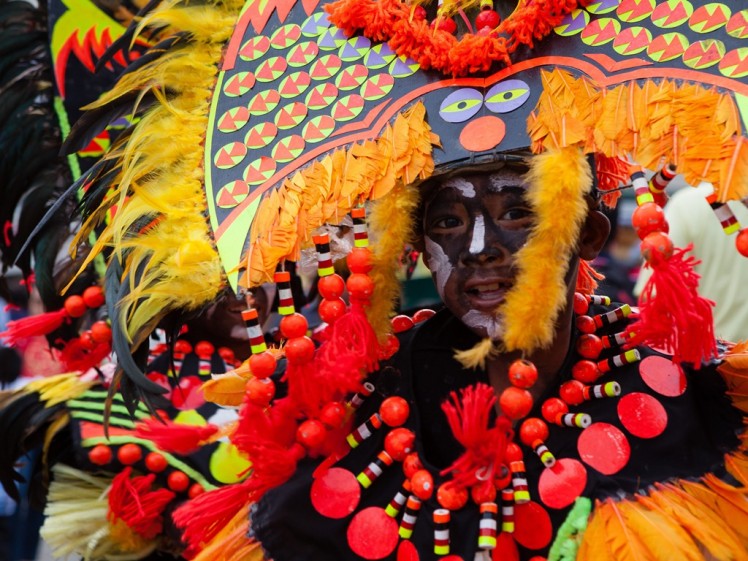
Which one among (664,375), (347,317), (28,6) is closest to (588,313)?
(664,375)

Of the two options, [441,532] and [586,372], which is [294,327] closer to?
[441,532]

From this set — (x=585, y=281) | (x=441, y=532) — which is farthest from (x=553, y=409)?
(x=585, y=281)

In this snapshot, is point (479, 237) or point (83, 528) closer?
point (479, 237)

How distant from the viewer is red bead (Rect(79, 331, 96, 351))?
3816mm

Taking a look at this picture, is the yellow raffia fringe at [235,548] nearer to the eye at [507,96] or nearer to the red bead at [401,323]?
the red bead at [401,323]

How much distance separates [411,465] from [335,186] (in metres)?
0.68

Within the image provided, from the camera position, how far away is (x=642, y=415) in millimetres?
2521

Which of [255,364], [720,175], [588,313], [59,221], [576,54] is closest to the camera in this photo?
[720,175]

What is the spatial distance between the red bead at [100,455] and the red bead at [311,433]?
1.38 m

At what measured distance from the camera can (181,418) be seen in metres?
3.81

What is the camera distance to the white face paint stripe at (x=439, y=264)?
2.63 meters

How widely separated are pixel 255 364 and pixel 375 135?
0.59m

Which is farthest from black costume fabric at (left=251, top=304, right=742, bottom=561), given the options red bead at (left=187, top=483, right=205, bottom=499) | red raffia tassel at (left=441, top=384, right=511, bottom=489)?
red bead at (left=187, top=483, right=205, bottom=499)

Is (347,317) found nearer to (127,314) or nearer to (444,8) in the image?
(127,314)
